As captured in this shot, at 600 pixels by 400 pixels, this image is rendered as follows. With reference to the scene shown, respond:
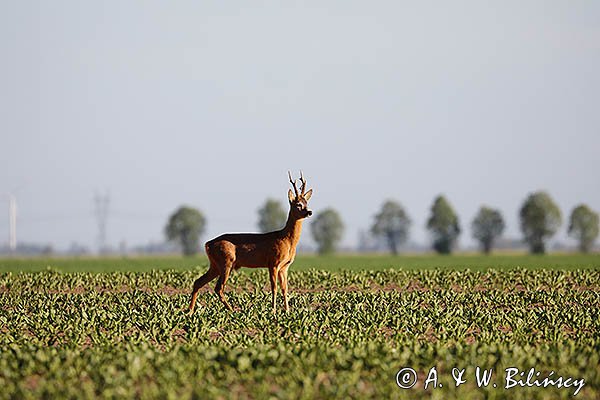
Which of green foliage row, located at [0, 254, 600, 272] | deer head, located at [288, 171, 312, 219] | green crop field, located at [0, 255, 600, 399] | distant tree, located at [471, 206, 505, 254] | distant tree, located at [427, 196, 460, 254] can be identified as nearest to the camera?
green crop field, located at [0, 255, 600, 399]

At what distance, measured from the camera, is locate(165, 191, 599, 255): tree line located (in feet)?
333

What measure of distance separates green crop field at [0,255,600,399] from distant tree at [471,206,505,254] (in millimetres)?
82330

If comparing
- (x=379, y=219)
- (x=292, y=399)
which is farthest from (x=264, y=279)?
(x=379, y=219)

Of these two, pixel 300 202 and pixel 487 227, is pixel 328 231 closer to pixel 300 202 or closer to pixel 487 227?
pixel 487 227

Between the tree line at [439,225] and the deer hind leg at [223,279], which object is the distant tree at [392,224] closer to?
the tree line at [439,225]

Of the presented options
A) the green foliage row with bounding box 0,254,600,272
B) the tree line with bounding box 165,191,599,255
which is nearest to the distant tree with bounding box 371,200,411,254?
the tree line with bounding box 165,191,599,255

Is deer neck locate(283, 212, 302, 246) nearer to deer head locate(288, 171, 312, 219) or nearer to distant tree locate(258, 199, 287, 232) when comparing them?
deer head locate(288, 171, 312, 219)

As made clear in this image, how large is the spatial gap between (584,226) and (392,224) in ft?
86.7

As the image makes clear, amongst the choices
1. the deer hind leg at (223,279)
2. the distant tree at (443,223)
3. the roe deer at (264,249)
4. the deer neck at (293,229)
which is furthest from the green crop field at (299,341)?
the distant tree at (443,223)

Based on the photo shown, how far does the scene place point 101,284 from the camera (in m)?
30.4

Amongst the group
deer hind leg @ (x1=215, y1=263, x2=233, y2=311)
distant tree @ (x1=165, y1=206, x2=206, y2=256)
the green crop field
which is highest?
distant tree @ (x1=165, y1=206, x2=206, y2=256)

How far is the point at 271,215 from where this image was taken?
114000 mm

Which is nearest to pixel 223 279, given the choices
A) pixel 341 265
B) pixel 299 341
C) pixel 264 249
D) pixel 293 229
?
pixel 264 249

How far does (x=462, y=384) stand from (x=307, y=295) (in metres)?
13.1
